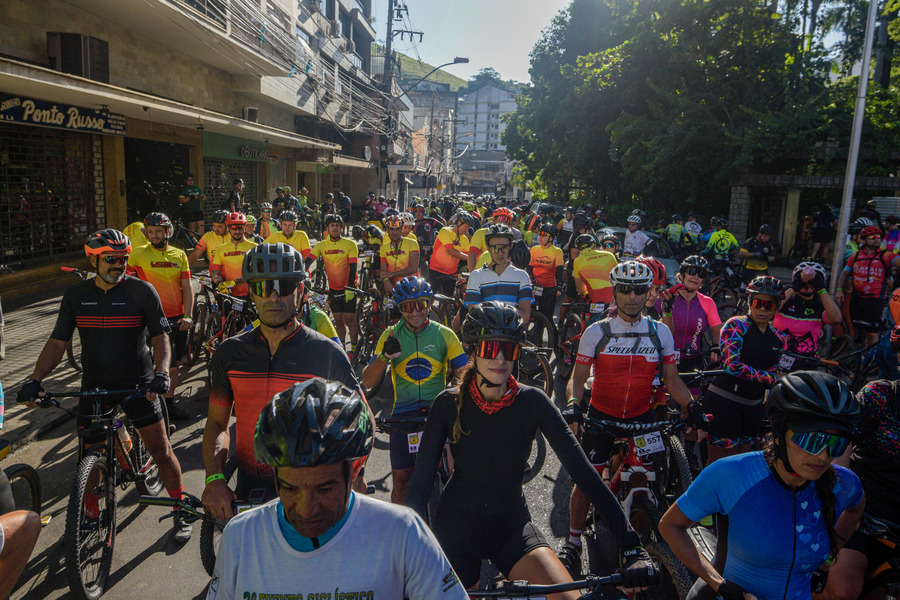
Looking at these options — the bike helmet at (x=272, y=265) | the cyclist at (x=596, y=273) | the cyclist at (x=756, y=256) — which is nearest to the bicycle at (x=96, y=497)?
the bike helmet at (x=272, y=265)

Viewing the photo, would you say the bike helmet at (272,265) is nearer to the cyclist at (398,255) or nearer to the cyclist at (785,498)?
the cyclist at (785,498)

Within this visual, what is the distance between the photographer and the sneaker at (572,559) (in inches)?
162

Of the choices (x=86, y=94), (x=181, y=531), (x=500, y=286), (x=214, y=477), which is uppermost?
(x=86, y=94)

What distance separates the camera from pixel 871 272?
920 cm

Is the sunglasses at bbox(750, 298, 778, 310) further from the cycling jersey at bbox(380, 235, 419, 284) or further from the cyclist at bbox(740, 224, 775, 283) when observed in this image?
the cyclist at bbox(740, 224, 775, 283)

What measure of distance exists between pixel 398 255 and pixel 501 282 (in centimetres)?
322

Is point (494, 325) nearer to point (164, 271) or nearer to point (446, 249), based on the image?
point (164, 271)

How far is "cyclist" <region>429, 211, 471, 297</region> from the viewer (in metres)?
10.3

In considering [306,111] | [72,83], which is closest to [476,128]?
[306,111]

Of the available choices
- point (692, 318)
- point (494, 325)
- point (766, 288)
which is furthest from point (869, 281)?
point (494, 325)

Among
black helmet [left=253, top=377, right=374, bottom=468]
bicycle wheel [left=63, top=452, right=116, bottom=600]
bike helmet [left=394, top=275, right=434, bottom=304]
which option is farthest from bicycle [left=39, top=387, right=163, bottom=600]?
black helmet [left=253, top=377, right=374, bottom=468]

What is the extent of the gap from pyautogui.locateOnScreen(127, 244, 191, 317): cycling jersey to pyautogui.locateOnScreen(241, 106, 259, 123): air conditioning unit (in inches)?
717

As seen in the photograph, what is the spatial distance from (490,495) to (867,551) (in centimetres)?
207

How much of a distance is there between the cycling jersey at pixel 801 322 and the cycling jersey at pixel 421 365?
149 inches
